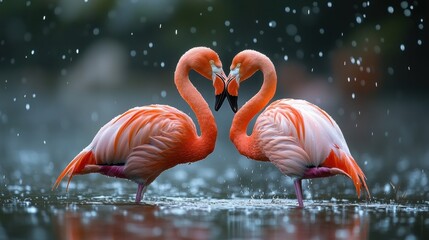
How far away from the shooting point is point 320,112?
20.3 feet

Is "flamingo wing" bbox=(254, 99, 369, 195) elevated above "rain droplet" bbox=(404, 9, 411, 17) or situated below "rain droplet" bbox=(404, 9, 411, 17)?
below

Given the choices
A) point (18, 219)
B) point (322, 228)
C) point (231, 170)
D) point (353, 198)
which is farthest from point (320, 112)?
point (231, 170)

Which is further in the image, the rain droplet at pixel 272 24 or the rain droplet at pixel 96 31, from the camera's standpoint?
the rain droplet at pixel 96 31

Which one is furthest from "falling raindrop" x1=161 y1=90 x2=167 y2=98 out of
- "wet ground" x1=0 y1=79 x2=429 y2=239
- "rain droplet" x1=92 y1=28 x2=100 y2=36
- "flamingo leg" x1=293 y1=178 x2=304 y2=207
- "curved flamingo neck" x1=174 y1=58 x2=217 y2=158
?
"flamingo leg" x1=293 y1=178 x2=304 y2=207

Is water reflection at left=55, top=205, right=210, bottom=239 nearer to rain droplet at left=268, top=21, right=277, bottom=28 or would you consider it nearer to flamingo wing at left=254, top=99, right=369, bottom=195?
flamingo wing at left=254, top=99, right=369, bottom=195

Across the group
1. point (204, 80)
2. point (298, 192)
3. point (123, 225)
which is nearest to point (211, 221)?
point (123, 225)

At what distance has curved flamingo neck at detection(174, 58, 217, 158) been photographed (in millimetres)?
6320

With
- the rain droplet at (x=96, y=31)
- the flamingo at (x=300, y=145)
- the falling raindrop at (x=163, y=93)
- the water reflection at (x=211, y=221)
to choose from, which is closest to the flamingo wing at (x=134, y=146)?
the water reflection at (x=211, y=221)

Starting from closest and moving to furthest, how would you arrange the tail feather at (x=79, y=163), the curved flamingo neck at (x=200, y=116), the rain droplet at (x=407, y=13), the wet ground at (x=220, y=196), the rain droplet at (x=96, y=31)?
the wet ground at (x=220, y=196)
the tail feather at (x=79, y=163)
the curved flamingo neck at (x=200, y=116)
the rain droplet at (x=407, y=13)
the rain droplet at (x=96, y=31)

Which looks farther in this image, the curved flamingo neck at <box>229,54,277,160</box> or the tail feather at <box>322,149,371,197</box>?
the curved flamingo neck at <box>229,54,277,160</box>

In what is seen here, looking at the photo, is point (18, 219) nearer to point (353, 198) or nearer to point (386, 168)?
point (353, 198)

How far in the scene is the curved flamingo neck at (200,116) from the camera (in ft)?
20.7

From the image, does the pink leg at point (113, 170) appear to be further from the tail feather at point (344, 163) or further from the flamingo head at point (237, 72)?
the tail feather at point (344, 163)

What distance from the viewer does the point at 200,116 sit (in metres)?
6.47
